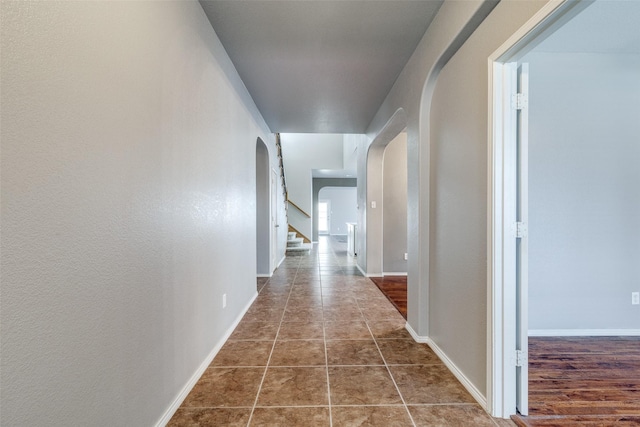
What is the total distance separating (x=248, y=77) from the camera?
3.03 metres

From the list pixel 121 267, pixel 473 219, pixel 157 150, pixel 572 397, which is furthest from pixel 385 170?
pixel 121 267

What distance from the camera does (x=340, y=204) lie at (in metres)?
15.2

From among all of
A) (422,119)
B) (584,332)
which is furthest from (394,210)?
(584,332)

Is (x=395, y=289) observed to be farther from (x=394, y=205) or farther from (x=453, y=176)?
(x=453, y=176)

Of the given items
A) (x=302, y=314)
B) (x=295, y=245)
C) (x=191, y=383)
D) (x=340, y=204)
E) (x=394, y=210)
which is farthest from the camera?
(x=340, y=204)

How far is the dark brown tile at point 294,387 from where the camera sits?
65.8 inches

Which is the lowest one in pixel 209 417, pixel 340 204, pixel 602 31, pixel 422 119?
pixel 209 417

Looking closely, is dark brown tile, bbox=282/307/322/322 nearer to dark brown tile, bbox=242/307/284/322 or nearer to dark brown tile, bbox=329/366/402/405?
dark brown tile, bbox=242/307/284/322

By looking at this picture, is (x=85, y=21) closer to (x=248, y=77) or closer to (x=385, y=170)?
(x=248, y=77)

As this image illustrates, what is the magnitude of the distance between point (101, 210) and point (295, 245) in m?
6.92

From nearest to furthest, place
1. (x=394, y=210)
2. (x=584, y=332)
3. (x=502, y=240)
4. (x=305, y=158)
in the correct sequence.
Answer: (x=502, y=240)
(x=584, y=332)
(x=394, y=210)
(x=305, y=158)

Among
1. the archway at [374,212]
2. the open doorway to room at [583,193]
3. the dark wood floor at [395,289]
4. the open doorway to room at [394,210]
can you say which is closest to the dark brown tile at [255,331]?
the dark wood floor at [395,289]

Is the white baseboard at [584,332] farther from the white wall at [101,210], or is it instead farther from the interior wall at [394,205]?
the white wall at [101,210]

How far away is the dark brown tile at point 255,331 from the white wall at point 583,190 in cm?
242
